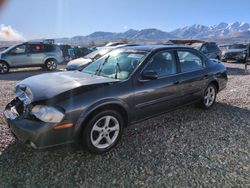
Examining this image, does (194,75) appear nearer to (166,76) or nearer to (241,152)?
(166,76)

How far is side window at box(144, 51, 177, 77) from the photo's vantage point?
14.2ft

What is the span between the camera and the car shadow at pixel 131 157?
308 cm

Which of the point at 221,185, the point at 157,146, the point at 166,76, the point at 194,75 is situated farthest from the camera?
the point at 194,75

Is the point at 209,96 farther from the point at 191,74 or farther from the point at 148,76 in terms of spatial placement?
the point at 148,76

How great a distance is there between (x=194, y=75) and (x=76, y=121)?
2.87 metres

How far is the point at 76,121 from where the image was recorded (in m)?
3.24

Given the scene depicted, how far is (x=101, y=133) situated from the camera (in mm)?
3607

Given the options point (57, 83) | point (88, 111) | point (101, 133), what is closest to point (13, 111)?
point (57, 83)

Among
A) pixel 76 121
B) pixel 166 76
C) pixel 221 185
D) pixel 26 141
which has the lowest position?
pixel 221 185

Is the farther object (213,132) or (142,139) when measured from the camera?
(213,132)

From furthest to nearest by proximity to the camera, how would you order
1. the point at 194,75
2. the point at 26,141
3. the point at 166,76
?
1. the point at 194,75
2. the point at 166,76
3. the point at 26,141

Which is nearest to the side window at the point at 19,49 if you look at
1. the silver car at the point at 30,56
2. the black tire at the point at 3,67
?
the silver car at the point at 30,56

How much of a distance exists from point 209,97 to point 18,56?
1129cm

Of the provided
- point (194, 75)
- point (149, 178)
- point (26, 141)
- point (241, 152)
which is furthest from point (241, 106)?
point (26, 141)
